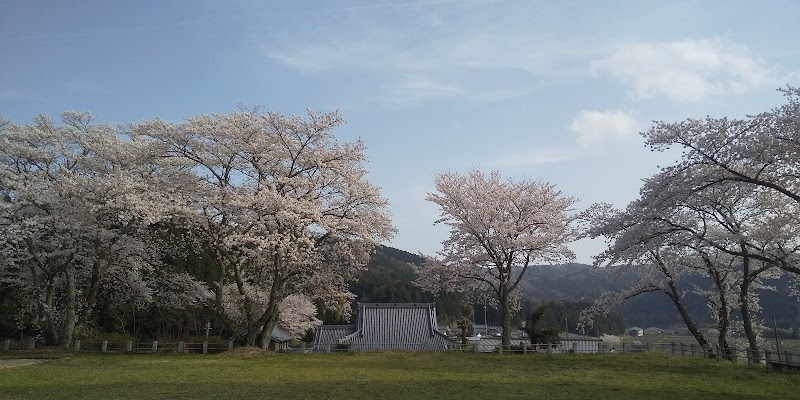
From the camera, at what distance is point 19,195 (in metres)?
23.8

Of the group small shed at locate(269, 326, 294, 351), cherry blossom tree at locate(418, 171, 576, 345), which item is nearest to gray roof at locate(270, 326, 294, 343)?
small shed at locate(269, 326, 294, 351)

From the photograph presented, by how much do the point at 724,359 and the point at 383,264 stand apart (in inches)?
4001

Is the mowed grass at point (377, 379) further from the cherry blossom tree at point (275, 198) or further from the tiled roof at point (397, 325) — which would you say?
the tiled roof at point (397, 325)

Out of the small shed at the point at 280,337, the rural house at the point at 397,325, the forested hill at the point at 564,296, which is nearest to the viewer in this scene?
the rural house at the point at 397,325

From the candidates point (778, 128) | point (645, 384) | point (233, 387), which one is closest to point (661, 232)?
point (778, 128)

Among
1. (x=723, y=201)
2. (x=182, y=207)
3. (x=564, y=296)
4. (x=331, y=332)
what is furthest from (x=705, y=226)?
(x=564, y=296)

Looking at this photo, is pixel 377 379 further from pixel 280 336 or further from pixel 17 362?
pixel 280 336

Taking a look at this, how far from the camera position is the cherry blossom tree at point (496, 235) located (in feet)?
93.7

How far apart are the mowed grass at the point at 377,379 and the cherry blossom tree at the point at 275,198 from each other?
4537mm

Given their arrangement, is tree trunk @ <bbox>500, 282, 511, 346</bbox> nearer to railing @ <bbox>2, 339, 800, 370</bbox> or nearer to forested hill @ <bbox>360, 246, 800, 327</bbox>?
railing @ <bbox>2, 339, 800, 370</bbox>

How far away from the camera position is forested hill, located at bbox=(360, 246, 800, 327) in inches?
2289

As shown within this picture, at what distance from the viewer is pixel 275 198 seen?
21.7m

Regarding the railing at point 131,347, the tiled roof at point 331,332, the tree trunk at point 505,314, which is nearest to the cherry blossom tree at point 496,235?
the tree trunk at point 505,314

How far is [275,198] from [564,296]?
123 m
